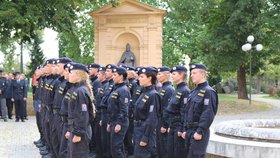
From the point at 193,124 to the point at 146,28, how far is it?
63.7 ft

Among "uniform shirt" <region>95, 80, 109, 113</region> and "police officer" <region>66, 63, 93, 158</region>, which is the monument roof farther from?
"police officer" <region>66, 63, 93, 158</region>

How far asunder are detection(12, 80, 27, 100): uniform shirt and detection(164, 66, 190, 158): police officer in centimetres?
1167

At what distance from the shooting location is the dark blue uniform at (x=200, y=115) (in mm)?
6871

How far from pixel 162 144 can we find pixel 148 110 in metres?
0.97

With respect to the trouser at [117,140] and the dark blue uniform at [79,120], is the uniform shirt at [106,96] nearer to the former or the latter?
the trouser at [117,140]

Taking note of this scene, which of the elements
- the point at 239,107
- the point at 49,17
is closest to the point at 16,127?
the point at 49,17

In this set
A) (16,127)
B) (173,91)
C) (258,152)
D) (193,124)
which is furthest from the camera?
(16,127)

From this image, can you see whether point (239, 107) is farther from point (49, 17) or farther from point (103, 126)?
point (103, 126)

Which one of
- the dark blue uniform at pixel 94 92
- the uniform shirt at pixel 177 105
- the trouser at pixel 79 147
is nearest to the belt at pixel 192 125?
the uniform shirt at pixel 177 105

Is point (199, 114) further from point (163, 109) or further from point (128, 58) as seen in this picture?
point (128, 58)

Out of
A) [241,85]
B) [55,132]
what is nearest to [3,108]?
[55,132]

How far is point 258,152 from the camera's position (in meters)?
7.57

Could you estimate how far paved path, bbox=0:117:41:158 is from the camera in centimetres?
1104

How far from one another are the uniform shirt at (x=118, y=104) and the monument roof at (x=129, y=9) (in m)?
17.2
